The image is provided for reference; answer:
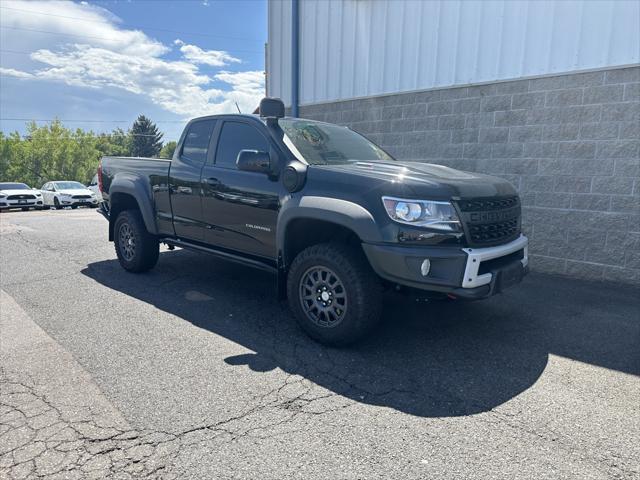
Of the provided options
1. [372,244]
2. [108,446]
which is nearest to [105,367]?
[108,446]

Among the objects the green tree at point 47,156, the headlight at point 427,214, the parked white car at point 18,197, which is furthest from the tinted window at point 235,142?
the green tree at point 47,156

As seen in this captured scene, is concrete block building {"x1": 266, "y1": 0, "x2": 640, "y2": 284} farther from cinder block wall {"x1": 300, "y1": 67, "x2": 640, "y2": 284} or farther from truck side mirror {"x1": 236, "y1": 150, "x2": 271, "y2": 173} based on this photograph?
truck side mirror {"x1": 236, "y1": 150, "x2": 271, "y2": 173}

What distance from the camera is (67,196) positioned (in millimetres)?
22172

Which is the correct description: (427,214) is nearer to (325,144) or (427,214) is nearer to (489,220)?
(489,220)

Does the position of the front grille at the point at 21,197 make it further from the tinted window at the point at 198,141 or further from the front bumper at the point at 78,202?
the tinted window at the point at 198,141

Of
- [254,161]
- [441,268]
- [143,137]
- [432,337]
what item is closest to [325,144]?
[254,161]

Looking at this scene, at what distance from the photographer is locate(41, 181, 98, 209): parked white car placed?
22188mm

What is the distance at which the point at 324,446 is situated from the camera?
252cm

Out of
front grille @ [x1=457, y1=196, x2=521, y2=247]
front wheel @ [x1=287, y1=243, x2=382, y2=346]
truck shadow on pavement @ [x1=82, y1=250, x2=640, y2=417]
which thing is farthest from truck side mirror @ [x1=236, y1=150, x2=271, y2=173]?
front grille @ [x1=457, y1=196, x2=521, y2=247]

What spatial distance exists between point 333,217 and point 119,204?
396 cm

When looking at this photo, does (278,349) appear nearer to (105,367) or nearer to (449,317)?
(105,367)

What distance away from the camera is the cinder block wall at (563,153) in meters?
5.81

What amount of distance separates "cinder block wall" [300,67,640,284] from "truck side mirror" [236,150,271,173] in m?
4.13

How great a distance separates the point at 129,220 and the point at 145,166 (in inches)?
29.7
